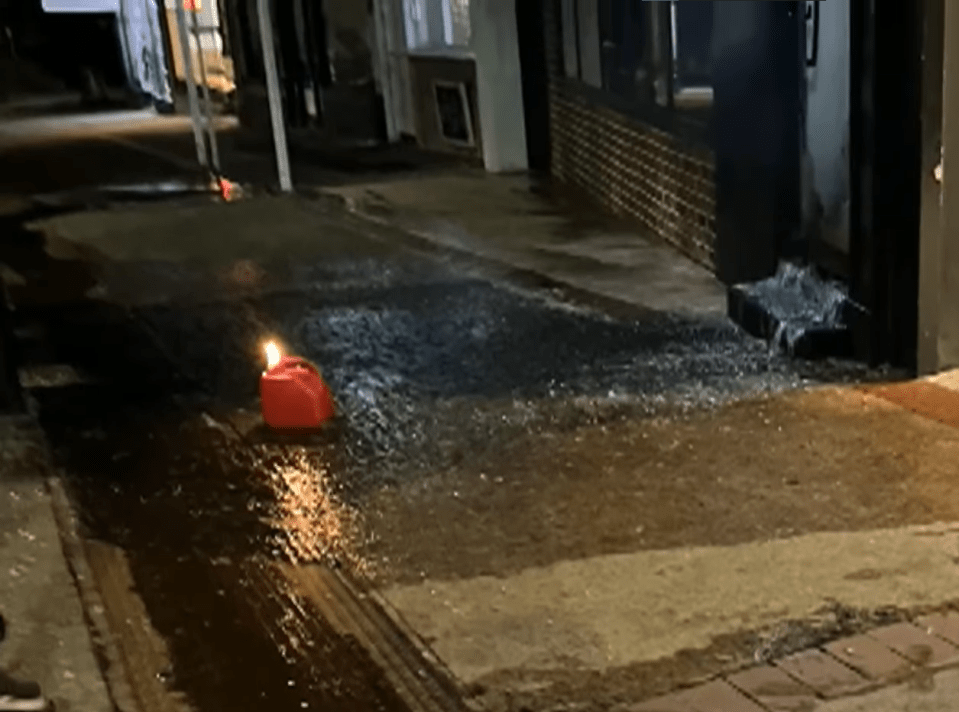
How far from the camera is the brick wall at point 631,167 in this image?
754 centimetres

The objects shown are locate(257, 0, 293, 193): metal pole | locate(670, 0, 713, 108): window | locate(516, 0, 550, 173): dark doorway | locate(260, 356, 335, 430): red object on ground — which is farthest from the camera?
locate(516, 0, 550, 173): dark doorway

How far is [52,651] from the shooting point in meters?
3.42

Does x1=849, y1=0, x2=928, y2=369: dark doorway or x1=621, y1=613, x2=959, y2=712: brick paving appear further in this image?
x1=849, y1=0, x2=928, y2=369: dark doorway

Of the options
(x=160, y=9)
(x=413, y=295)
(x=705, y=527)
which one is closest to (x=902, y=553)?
(x=705, y=527)

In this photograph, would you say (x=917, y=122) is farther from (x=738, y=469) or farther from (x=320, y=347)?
(x=320, y=347)

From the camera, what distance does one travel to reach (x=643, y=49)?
8539 mm

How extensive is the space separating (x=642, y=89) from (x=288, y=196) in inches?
147

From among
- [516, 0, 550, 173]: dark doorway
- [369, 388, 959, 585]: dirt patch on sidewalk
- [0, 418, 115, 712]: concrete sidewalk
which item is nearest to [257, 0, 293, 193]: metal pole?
[516, 0, 550, 173]: dark doorway

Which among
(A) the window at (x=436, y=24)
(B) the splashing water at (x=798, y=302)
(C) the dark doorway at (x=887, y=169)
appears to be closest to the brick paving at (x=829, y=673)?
(C) the dark doorway at (x=887, y=169)

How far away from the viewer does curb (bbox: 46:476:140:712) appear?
3.21 m

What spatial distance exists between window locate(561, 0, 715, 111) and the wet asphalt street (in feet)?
5.34

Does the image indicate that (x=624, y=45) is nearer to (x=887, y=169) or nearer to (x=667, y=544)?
(x=887, y=169)

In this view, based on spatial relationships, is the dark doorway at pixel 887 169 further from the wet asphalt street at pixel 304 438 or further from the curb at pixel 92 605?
the curb at pixel 92 605

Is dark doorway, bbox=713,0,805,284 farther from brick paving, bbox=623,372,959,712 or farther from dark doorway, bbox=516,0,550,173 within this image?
dark doorway, bbox=516,0,550,173
